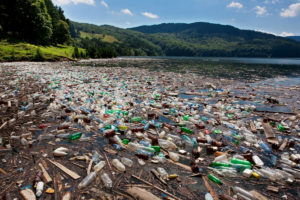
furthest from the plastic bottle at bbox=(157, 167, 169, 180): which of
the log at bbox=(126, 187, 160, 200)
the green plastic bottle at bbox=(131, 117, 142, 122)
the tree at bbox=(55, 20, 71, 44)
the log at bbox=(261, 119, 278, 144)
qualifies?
the tree at bbox=(55, 20, 71, 44)

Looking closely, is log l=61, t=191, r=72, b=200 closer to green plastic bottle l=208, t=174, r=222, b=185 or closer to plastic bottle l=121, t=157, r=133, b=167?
plastic bottle l=121, t=157, r=133, b=167

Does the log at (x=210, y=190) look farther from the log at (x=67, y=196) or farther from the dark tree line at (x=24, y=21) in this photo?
the dark tree line at (x=24, y=21)

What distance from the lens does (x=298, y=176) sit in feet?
9.54

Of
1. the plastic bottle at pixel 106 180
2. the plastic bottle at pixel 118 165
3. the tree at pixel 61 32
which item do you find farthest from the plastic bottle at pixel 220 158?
the tree at pixel 61 32

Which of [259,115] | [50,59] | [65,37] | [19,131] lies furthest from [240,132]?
[65,37]

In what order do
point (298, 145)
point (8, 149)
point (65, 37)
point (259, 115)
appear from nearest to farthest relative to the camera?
point (8, 149) < point (298, 145) < point (259, 115) < point (65, 37)

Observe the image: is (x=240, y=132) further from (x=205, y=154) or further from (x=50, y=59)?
(x=50, y=59)

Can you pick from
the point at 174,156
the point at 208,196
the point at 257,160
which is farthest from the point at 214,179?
the point at 257,160

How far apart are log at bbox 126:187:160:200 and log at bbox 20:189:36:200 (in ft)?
4.70

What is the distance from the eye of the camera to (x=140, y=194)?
7.64 ft

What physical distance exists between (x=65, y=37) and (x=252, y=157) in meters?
84.1

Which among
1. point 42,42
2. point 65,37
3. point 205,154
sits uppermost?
point 65,37

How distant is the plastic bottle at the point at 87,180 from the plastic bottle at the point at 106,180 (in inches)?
6.1

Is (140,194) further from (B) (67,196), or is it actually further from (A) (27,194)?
(A) (27,194)
